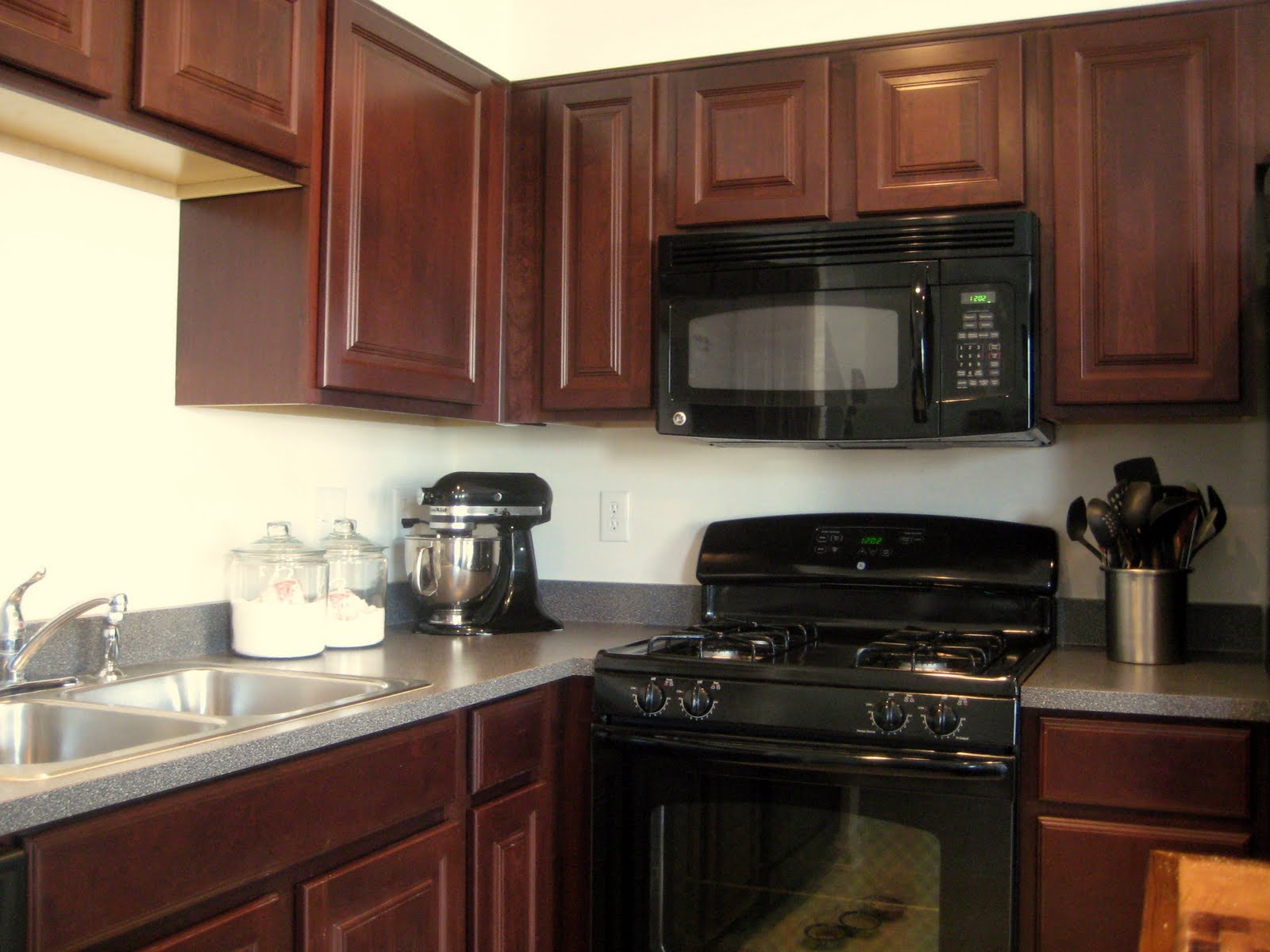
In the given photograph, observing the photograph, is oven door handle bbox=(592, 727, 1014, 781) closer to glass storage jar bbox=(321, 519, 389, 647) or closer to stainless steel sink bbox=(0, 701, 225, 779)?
glass storage jar bbox=(321, 519, 389, 647)

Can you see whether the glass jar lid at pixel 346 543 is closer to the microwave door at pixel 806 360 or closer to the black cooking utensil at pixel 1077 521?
the microwave door at pixel 806 360

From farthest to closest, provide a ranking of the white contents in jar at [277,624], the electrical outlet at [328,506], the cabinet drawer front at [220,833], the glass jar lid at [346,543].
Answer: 1. the electrical outlet at [328,506]
2. the glass jar lid at [346,543]
3. the white contents in jar at [277,624]
4. the cabinet drawer front at [220,833]

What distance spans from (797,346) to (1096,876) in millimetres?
1048

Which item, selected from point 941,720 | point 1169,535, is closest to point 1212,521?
point 1169,535

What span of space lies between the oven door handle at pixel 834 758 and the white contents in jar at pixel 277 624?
0.57m

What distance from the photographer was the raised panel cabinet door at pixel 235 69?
5.27 feet

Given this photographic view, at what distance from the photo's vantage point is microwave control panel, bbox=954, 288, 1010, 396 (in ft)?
6.75

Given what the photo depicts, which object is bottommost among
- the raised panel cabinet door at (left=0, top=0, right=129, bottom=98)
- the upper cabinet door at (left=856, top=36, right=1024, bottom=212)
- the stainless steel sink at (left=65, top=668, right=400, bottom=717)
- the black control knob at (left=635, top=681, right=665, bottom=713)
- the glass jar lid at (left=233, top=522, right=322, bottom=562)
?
the black control knob at (left=635, top=681, right=665, bottom=713)

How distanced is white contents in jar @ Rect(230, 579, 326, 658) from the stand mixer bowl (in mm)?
398

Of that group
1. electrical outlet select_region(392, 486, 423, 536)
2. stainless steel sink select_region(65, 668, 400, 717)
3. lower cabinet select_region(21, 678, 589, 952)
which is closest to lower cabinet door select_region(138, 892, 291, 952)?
lower cabinet select_region(21, 678, 589, 952)

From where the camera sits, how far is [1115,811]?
5.85ft

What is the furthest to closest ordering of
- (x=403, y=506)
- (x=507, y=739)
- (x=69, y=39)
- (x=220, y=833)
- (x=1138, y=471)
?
1. (x=403, y=506)
2. (x=1138, y=471)
3. (x=507, y=739)
4. (x=69, y=39)
5. (x=220, y=833)

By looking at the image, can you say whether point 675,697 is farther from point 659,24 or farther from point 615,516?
point 659,24

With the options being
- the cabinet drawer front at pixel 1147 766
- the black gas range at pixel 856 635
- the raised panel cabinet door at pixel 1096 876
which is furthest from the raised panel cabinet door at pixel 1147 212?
the raised panel cabinet door at pixel 1096 876
